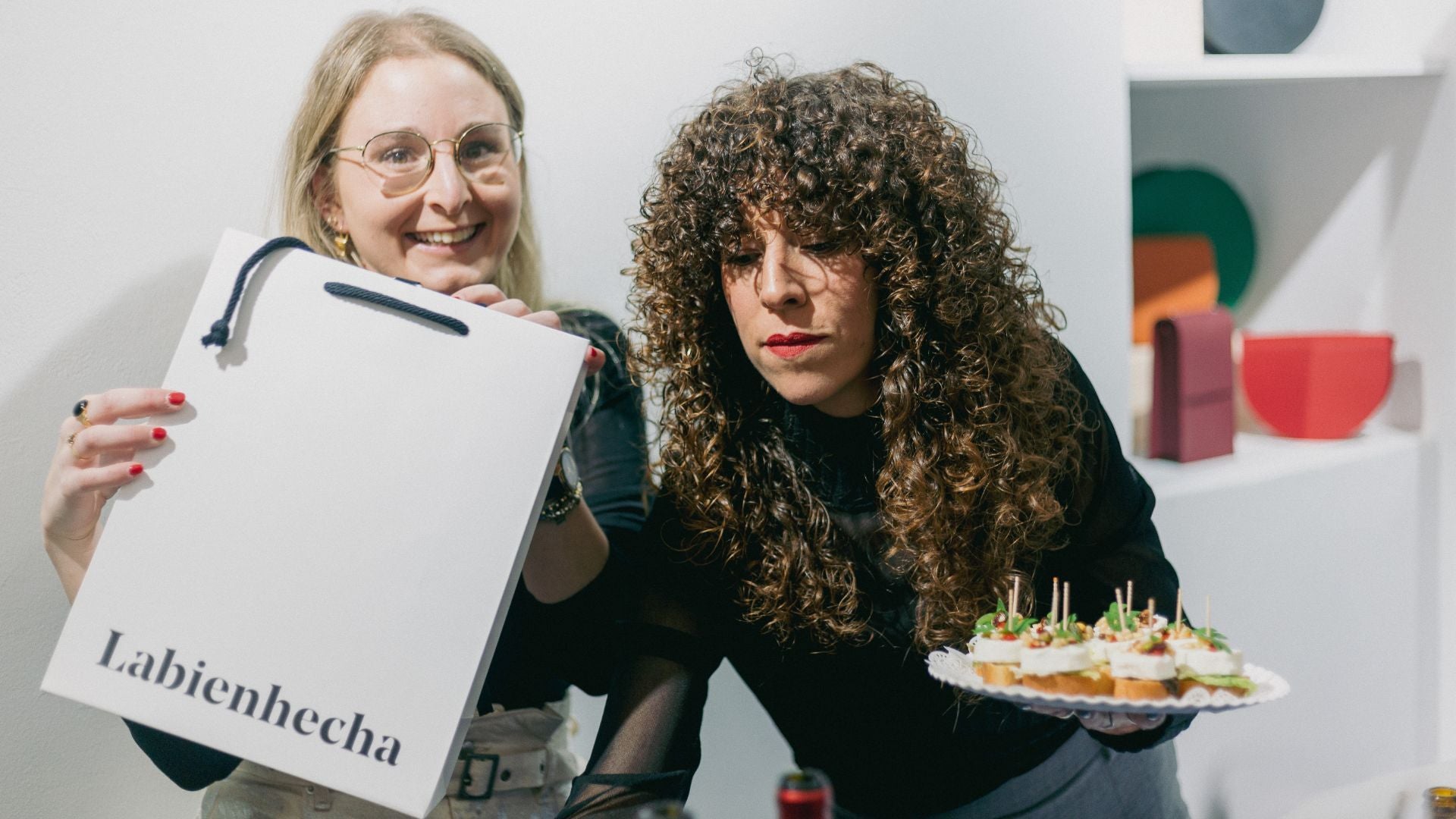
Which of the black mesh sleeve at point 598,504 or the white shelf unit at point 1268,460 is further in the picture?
the white shelf unit at point 1268,460

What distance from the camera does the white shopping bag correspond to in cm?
106

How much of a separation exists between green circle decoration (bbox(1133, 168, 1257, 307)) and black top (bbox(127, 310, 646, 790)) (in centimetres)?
128

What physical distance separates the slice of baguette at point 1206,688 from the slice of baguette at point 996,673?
0.15m

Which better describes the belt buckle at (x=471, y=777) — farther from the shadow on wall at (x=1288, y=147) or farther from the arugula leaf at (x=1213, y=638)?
the shadow on wall at (x=1288, y=147)

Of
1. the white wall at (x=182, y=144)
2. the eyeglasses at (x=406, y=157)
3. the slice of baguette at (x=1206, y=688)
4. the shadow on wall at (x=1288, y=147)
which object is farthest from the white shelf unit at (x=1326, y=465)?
the eyeglasses at (x=406, y=157)

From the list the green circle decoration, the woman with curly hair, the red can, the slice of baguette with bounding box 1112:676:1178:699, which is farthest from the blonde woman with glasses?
the green circle decoration

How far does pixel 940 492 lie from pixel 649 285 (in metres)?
0.36

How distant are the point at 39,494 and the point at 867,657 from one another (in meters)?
0.97

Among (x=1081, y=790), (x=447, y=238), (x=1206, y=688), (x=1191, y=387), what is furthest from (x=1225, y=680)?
(x=1191, y=387)

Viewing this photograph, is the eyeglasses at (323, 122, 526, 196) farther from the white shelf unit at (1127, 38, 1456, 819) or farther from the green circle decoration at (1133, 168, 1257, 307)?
the green circle decoration at (1133, 168, 1257, 307)

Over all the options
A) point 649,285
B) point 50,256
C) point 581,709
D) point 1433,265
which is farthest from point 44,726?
point 1433,265

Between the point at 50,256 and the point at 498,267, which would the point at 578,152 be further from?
the point at 50,256

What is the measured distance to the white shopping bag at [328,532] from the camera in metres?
1.06

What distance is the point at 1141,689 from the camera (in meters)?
1.06
